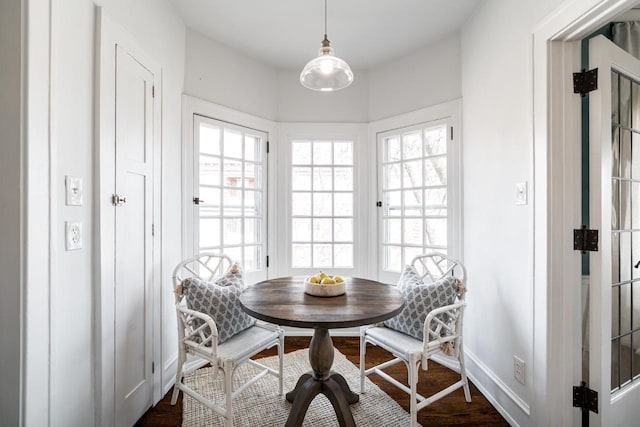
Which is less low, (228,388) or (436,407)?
(228,388)

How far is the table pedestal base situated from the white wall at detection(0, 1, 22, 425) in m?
1.19

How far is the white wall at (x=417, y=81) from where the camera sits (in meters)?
2.53

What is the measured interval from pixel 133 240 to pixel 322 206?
5.71 feet

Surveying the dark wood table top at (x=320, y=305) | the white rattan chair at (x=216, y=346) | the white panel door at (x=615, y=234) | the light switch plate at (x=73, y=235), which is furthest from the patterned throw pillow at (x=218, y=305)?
the white panel door at (x=615, y=234)

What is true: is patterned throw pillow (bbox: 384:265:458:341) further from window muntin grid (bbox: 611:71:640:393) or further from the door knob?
the door knob

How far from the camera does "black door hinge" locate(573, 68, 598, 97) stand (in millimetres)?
1466

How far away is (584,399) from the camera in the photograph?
4.93ft

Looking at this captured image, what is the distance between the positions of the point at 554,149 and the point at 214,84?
2.43 meters

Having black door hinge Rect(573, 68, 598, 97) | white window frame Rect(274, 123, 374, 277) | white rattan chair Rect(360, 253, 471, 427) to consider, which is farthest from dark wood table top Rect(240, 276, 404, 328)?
black door hinge Rect(573, 68, 598, 97)

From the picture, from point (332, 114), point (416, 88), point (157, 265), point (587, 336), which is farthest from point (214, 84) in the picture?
point (587, 336)

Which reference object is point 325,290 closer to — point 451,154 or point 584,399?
point 584,399

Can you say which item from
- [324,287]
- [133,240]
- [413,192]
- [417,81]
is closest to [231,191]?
[133,240]

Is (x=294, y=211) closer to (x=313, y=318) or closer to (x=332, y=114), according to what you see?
(x=332, y=114)

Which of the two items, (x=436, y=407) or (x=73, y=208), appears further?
(x=436, y=407)
